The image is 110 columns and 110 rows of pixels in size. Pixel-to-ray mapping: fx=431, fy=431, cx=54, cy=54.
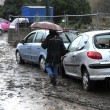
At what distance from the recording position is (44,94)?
10.7 meters

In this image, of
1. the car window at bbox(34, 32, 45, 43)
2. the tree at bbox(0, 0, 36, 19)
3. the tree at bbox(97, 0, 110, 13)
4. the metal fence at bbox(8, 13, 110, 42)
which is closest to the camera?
the car window at bbox(34, 32, 45, 43)

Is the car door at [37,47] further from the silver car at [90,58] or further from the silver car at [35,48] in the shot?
the silver car at [90,58]

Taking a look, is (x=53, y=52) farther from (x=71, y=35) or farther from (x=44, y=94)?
(x=71, y=35)

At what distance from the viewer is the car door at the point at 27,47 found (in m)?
16.4

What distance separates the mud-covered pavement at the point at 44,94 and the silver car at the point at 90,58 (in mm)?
424

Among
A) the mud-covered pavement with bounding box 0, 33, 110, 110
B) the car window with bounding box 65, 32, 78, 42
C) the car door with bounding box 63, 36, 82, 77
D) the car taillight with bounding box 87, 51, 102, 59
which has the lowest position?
the mud-covered pavement with bounding box 0, 33, 110, 110

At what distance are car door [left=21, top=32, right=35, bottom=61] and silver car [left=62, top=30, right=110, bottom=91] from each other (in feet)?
14.2

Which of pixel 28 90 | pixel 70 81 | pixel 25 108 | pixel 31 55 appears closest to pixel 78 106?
pixel 25 108

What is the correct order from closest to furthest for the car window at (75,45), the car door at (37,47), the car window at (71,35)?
the car window at (75,45) → the car window at (71,35) → the car door at (37,47)

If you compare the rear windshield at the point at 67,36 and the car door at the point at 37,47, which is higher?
the rear windshield at the point at 67,36

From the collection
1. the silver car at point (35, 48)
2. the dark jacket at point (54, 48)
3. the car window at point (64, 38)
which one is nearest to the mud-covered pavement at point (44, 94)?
the dark jacket at point (54, 48)

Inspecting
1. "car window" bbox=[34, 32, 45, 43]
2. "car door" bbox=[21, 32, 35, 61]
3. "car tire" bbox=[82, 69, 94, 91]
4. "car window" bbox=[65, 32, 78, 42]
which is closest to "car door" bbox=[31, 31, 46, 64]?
"car window" bbox=[34, 32, 45, 43]

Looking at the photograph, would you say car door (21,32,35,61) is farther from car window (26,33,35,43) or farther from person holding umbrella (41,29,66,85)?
person holding umbrella (41,29,66,85)

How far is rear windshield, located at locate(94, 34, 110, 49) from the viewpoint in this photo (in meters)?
10.8
